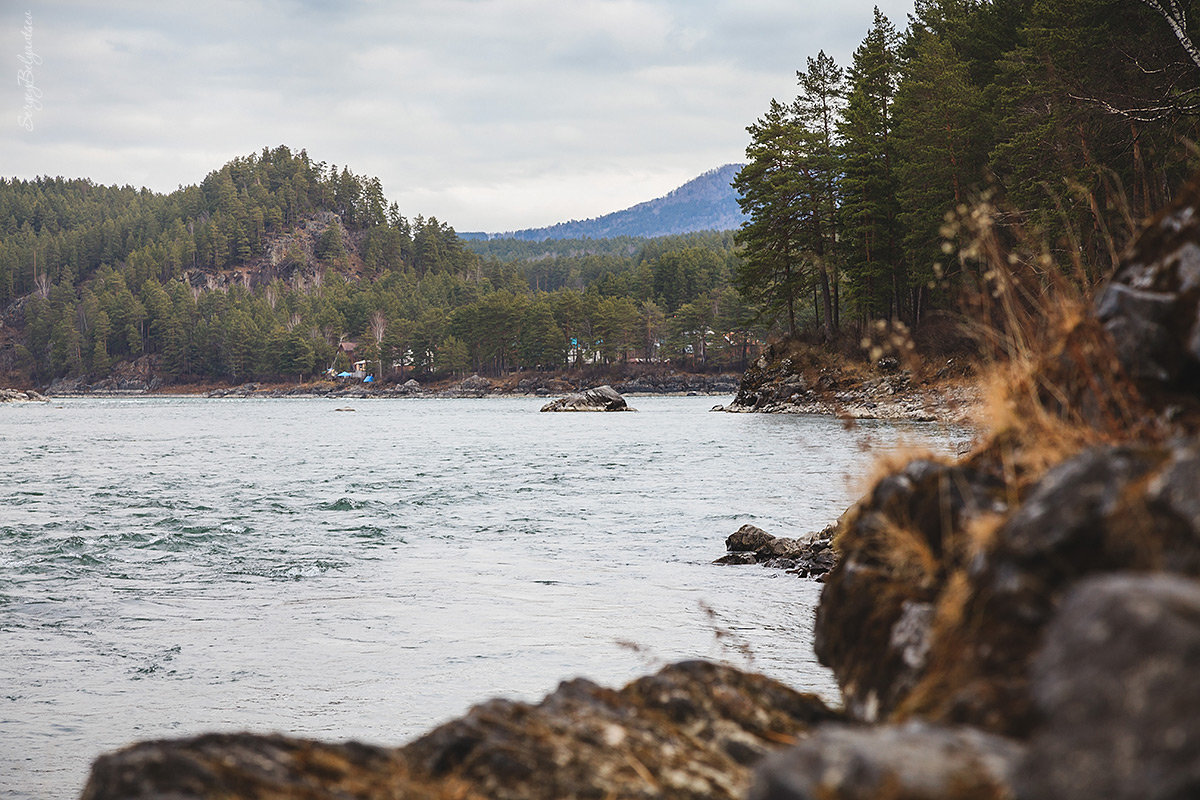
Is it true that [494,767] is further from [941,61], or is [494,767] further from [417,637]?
[941,61]

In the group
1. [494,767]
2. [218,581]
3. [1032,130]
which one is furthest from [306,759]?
[1032,130]

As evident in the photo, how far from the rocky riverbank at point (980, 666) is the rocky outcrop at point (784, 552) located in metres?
8.14

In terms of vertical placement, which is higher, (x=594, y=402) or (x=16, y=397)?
(x=16, y=397)

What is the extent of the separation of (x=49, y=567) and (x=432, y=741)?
1404 cm

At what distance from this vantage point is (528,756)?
11.8ft

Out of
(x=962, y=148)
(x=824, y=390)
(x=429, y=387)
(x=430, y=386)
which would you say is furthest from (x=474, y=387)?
(x=962, y=148)

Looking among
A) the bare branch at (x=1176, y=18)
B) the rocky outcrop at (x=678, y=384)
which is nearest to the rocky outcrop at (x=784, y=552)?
the bare branch at (x=1176, y=18)

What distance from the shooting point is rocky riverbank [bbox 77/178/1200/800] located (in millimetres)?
2135

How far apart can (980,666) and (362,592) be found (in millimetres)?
11247

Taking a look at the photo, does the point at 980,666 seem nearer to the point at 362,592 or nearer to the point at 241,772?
the point at 241,772

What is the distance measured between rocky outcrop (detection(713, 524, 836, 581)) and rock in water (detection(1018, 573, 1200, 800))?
1072cm

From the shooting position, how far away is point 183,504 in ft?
72.3

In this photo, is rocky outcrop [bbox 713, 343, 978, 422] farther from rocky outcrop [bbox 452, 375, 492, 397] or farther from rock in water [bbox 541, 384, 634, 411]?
rocky outcrop [bbox 452, 375, 492, 397]

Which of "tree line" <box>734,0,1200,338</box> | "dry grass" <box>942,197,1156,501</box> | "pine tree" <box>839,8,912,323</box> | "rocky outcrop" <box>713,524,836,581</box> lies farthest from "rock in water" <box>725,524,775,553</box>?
"pine tree" <box>839,8,912,323</box>
